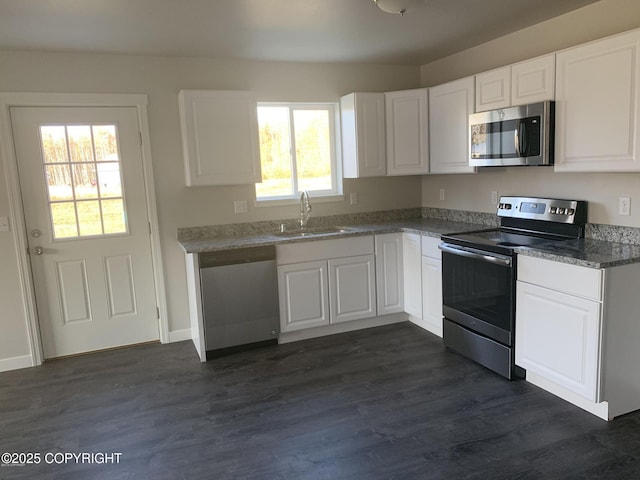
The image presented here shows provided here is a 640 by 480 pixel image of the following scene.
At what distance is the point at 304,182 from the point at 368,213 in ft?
2.36

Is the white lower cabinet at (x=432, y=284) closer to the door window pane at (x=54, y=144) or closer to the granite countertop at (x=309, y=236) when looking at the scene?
the granite countertop at (x=309, y=236)

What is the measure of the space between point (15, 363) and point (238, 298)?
5.95ft

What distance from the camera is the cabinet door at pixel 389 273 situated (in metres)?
4.18

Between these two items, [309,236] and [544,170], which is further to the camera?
[309,236]

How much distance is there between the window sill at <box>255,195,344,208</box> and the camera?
4.30 meters

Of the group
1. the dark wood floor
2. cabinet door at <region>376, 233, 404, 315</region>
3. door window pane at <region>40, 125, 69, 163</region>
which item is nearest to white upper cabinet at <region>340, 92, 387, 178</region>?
cabinet door at <region>376, 233, 404, 315</region>

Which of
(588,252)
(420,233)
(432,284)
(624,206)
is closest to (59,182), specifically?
(420,233)

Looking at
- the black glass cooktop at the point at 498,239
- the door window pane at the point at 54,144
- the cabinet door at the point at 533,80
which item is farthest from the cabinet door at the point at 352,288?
the door window pane at the point at 54,144

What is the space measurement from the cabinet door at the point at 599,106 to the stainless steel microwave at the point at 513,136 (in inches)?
2.8

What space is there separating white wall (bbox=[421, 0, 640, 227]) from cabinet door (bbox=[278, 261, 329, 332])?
151 cm

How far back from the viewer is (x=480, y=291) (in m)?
3.28

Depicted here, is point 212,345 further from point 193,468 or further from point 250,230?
point 193,468

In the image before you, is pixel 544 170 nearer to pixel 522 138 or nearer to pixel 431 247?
pixel 522 138

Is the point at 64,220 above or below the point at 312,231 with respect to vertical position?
above
